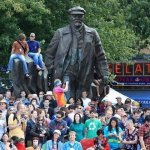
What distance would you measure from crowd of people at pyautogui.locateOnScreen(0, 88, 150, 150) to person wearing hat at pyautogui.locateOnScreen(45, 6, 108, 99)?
3127 millimetres

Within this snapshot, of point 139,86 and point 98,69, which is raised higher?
point 98,69

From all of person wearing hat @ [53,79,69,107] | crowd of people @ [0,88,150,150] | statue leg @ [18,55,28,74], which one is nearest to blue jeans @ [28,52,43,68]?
statue leg @ [18,55,28,74]

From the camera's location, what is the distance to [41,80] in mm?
31484

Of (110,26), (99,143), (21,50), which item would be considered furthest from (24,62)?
(110,26)

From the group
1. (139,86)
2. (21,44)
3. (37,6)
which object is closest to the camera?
(21,44)

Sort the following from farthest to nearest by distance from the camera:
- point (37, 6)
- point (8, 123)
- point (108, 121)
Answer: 1. point (37, 6)
2. point (108, 121)
3. point (8, 123)

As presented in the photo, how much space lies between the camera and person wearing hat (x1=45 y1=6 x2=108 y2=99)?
30828 millimetres

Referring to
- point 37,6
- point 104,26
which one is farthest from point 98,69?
point 104,26

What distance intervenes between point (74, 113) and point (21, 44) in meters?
3.93

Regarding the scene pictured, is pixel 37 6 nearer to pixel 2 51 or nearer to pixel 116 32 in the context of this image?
pixel 2 51

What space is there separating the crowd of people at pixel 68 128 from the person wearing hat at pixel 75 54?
3.13 metres

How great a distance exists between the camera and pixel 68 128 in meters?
26.1

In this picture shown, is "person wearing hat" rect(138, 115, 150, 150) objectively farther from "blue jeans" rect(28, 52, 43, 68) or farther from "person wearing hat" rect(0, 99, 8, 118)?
"blue jeans" rect(28, 52, 43, 68)

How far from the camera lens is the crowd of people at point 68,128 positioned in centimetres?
2484
